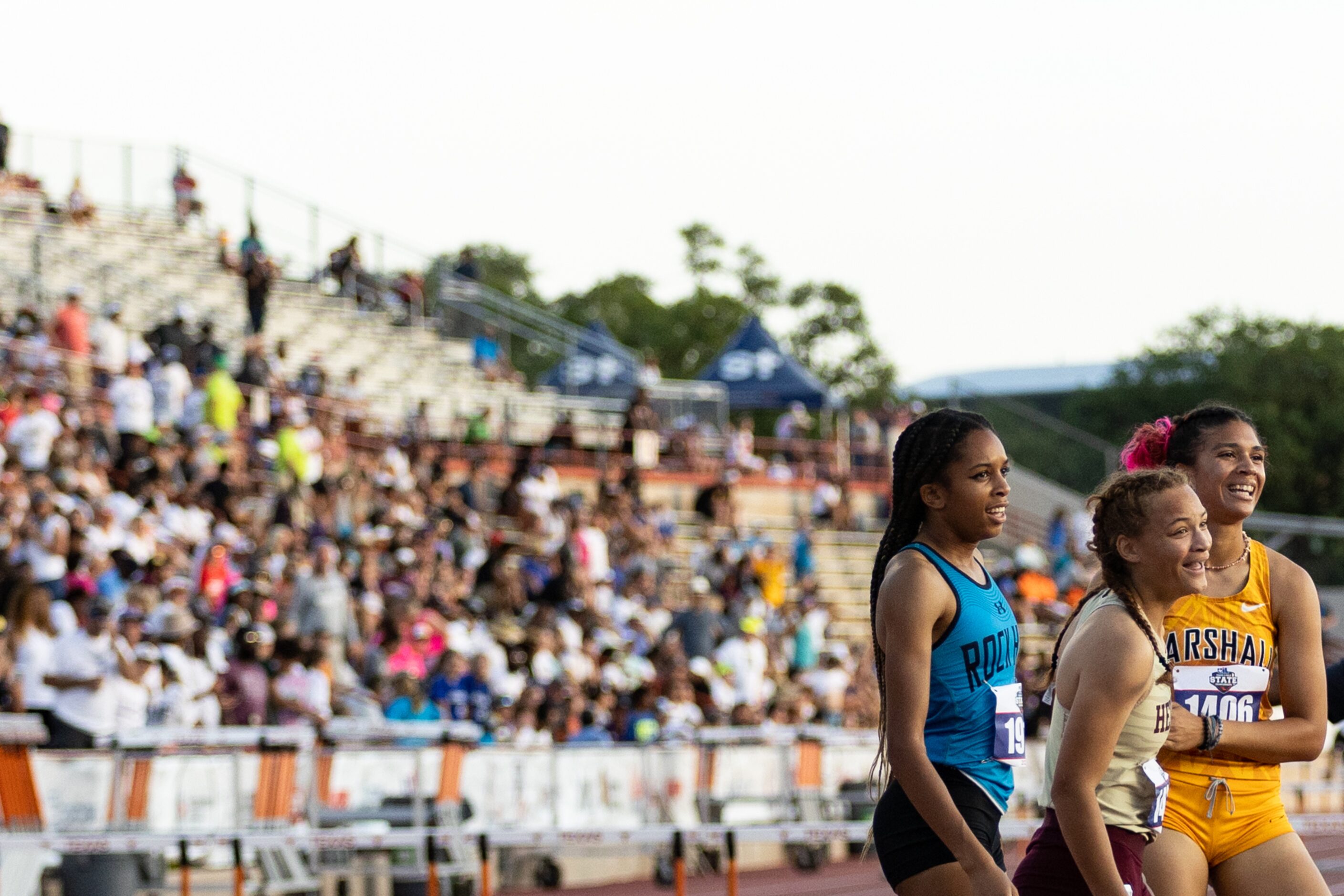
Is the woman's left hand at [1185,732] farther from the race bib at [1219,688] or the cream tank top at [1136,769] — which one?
the cream tank top at [1136,769]

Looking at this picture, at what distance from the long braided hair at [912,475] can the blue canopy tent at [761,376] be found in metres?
24.0

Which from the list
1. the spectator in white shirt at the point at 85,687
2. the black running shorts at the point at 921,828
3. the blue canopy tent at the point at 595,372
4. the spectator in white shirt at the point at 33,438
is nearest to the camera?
the black running shorts at the point at 921,828

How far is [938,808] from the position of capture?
3857 mm

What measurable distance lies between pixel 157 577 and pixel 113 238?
52.1ft

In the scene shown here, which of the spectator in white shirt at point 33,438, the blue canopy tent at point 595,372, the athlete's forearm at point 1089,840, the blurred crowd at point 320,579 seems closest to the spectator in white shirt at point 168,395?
the blurred crowd at point 320,579

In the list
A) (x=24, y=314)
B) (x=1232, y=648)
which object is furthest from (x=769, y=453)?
(x=1232, y=648)

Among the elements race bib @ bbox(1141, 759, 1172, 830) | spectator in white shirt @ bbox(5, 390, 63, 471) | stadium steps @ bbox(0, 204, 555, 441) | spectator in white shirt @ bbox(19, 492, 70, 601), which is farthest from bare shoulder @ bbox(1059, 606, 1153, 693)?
stadium steps @ bbox(0, 204, 555, 441)

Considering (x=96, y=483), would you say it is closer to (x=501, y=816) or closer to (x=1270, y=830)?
(x=501, y=816)

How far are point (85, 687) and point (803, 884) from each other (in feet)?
17.5

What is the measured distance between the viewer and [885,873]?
4066mm

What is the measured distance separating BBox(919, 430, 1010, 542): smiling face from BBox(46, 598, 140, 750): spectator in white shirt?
26.5 feet

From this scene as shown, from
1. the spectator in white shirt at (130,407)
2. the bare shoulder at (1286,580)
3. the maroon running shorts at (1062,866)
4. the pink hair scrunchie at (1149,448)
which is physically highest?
the spectator in white shirt at (130,407)

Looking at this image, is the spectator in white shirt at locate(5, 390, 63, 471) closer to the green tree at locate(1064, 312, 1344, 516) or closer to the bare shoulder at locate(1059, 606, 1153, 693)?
the bare shoulder at locate(1059, 606, 1153, 693)

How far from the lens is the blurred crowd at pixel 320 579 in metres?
12.2
